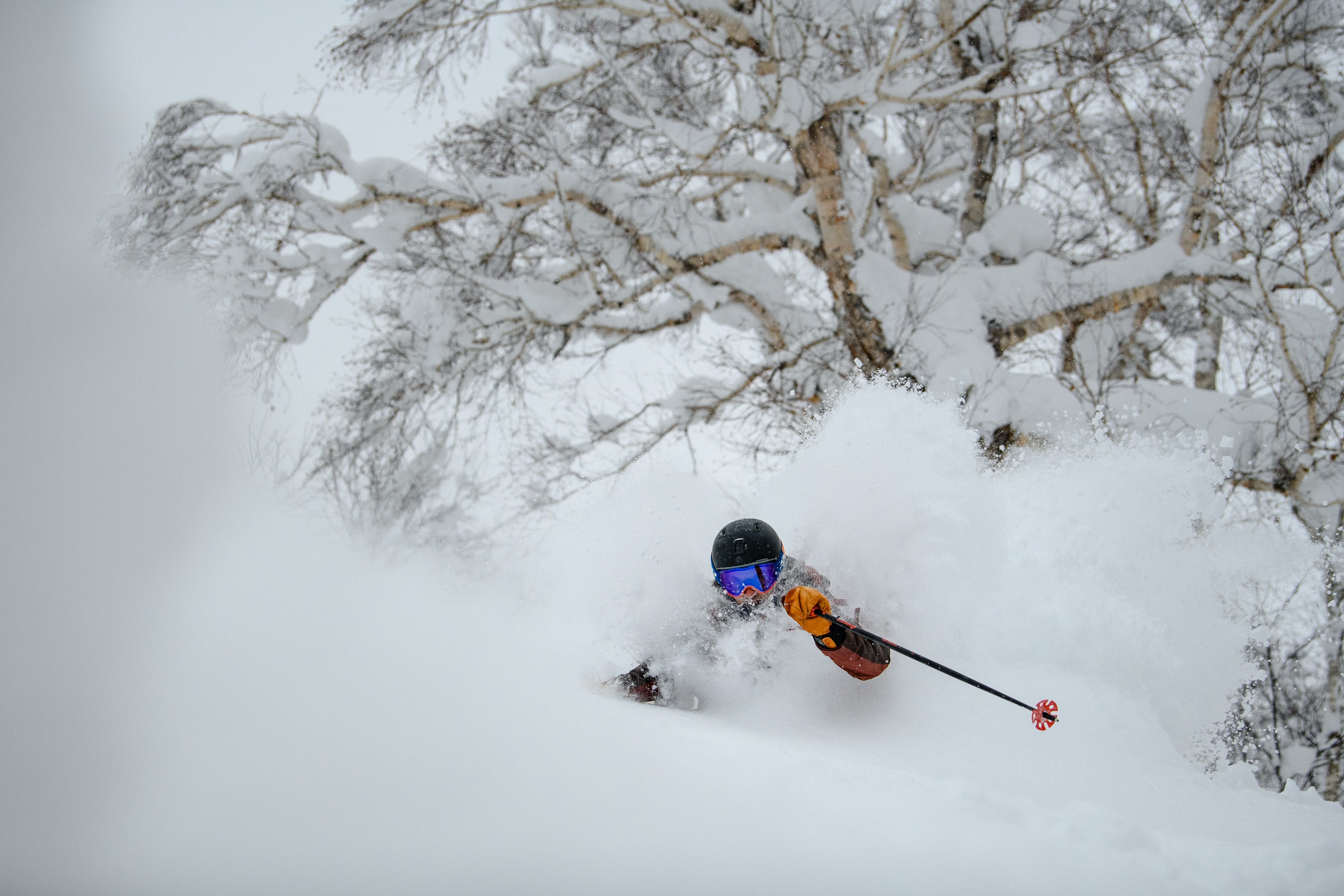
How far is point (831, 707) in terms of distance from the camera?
301 centimetres

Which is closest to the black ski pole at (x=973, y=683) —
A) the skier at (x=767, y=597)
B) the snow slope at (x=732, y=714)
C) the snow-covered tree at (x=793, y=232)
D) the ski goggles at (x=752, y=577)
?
the skier at (x=767, y=597)

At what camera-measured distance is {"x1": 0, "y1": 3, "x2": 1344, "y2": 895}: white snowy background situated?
→ 1.58 meters

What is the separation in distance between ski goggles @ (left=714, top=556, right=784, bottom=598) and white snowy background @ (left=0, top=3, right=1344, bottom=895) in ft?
1.32

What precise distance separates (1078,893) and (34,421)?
11.7 ft

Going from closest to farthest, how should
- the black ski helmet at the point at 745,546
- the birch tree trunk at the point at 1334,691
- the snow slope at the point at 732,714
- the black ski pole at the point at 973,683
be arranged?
the snow slope at the point at 732,714, the black ski pole at the point at 973,683, the black ski helmet at the point at 745,546, the birch tree trunk at the point at 1334,691

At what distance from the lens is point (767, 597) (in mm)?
2996

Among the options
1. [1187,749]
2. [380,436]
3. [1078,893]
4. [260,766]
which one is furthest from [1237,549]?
[380,436]

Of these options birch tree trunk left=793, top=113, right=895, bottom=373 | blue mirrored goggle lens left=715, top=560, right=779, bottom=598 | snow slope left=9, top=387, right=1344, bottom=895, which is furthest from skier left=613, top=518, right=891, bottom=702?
birch tree trunk left=793, top=113, right=895, bottom=373

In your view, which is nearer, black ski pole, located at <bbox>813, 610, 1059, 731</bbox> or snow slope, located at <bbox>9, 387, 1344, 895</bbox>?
snow slope, located at <bbox>9, 387, 1344, 895</bbox>

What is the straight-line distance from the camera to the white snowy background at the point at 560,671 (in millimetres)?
1577

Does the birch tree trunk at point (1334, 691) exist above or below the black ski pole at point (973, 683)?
above

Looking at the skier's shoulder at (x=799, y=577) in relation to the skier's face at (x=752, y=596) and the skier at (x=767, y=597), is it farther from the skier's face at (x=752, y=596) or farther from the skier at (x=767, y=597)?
the skier's face at (x=752, y=596)

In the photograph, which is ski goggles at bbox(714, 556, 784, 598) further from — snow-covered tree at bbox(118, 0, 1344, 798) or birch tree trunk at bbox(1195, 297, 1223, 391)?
birch tree trunk at bbox(1195, 297, 1223, 391)

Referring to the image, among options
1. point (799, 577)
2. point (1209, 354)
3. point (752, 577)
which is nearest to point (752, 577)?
point (752, 577)
